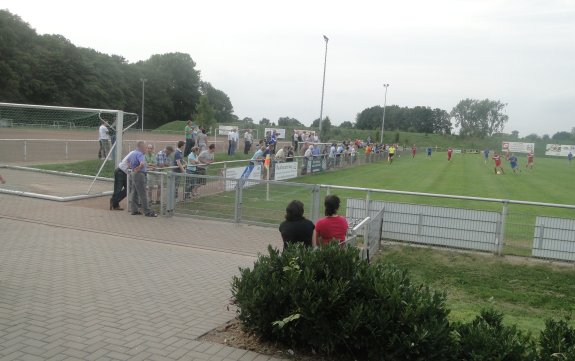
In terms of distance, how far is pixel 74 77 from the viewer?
68562 millimetres

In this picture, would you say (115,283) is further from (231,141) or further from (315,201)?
(231,141)

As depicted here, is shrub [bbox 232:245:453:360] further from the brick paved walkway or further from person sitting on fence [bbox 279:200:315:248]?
person sitting on fence [bbox 279:200:315:248]

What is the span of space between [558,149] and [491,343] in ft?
348

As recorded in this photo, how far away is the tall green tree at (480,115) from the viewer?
14888cm

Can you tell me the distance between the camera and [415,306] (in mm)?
4258

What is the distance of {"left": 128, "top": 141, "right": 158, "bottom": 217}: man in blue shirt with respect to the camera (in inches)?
484

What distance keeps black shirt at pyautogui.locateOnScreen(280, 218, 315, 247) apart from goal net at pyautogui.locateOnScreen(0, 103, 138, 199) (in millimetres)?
9484

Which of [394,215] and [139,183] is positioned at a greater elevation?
[139,183]

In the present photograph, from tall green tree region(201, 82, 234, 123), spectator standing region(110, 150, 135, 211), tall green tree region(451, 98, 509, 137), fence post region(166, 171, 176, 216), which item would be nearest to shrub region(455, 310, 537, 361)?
fence post region(166, 171, 176, 216)

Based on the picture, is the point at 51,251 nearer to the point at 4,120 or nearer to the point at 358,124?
the point at 4,120

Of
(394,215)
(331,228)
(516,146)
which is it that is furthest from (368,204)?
(516,146)

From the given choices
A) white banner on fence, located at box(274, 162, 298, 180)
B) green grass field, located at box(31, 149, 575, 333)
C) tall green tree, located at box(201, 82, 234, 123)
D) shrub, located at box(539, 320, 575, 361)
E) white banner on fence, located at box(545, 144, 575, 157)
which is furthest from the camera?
tall green tree, located at box(201, 82, 234, 123)

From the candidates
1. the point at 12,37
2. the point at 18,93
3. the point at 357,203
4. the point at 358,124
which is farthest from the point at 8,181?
the point at 358,124

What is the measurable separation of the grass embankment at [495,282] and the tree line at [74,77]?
183ft
